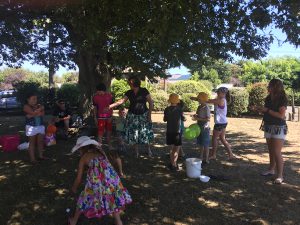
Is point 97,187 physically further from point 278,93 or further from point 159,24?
point 278,93

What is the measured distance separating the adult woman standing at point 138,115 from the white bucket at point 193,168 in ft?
4.64

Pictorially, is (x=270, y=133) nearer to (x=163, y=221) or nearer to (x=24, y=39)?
(x=163, y=221)

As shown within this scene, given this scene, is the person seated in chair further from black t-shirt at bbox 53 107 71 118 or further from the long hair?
the long hair

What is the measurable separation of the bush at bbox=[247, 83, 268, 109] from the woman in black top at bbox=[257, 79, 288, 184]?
13483 mm

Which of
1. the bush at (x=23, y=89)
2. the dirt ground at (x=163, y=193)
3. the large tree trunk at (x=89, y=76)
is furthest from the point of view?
the bush at (x=23, y=89)

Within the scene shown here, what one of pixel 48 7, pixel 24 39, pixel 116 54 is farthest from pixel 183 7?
pixel 24 39

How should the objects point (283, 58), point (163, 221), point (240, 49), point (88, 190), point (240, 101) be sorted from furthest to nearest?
point (283, 58) → point (240, 101) → point (240, 49) → point (163, 221) → point (88, 190)

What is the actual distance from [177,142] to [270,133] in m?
1.66

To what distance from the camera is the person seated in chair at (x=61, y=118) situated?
9.68 m

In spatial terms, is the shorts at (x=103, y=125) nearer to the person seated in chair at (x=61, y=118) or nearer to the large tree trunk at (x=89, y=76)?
the person seated in chair at (x=61, y=118)

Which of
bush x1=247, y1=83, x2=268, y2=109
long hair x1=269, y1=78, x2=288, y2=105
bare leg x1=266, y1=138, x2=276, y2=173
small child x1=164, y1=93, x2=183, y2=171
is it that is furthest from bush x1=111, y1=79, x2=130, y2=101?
long hair x1=269, y1=78, x2=288, y2=105

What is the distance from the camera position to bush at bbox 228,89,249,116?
63.8ft

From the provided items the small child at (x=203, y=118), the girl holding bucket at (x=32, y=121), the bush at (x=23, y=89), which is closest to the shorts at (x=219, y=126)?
the small child at (x=203, y=118)

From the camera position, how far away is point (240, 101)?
64.0 ft
